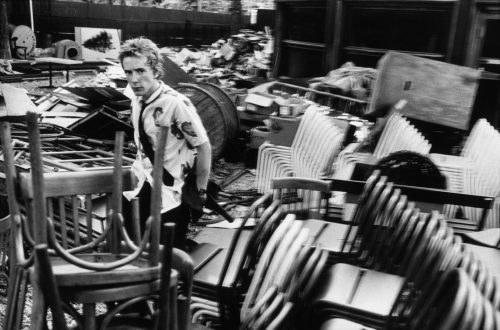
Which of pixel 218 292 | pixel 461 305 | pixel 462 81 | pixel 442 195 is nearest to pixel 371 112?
pixel 462 81

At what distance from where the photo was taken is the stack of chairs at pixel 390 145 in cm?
533

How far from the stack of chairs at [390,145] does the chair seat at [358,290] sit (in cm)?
205

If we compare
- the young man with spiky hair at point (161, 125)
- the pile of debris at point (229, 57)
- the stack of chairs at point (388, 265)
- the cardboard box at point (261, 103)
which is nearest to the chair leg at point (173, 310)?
the stack of chairs at point (388, 265)

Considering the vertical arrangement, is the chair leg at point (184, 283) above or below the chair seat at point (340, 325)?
above

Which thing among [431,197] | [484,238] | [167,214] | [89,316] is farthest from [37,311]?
[484,238]

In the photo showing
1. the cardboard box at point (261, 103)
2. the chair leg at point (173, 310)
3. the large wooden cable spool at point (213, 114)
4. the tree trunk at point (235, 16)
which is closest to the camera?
the chair leg at point (173, 310)

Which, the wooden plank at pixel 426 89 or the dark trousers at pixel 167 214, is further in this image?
the wooden plank at pixel 426 89

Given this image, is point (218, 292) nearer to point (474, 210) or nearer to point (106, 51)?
point (474, 210)

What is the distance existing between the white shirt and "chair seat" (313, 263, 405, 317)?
1134 mm

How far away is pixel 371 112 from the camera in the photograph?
661 cm

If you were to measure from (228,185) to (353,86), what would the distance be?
2566 mm

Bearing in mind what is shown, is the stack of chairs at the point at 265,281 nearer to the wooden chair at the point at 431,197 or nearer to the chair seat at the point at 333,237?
the chair seat at the point at 333,237

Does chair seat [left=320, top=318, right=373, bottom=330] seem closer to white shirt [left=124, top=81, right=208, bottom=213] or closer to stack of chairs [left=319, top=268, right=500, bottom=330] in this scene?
stack of chairs [left=319, top=268, right=500, bottom=330]

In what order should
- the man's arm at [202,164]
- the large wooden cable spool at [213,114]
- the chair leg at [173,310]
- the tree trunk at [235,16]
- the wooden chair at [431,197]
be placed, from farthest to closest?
the tree trunk at [235,16]
the large wooden cable spool at [213,114]
the wooden chair at [431,197]
the man's arm at [202,164]
the chair leg at [173,310]
